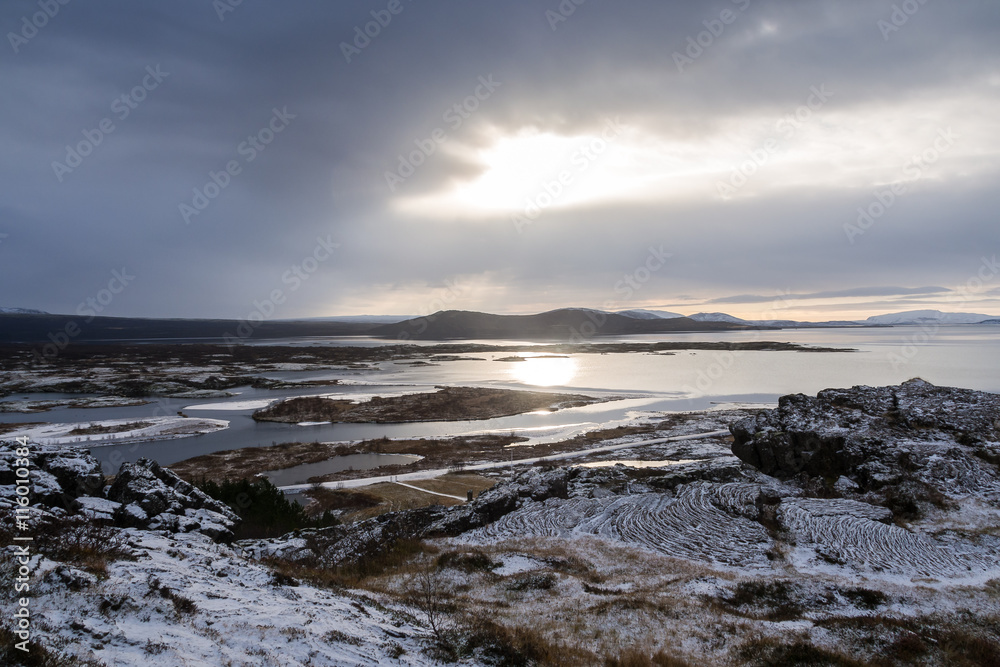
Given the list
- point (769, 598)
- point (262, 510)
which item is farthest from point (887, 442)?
point (262, 510)

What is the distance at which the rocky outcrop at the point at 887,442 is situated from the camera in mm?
18922

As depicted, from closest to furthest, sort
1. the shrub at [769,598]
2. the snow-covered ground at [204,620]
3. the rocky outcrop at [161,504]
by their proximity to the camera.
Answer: the snow-covered ground at [204,620] → the shrub at [769,598] → the rocky outcrop at [161,504]

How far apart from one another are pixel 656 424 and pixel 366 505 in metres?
29.4

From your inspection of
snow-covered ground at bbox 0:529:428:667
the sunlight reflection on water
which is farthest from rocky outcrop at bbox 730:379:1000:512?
the sunlight reflection on water

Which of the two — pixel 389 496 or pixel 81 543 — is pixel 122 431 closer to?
pixel 389 496

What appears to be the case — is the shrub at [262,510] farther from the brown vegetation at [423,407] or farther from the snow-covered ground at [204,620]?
the brown vegetation at [423,407]

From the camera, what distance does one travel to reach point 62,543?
32.3ft

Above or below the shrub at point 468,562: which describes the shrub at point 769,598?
above

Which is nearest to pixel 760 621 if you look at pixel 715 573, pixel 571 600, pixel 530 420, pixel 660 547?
pixel 715 573

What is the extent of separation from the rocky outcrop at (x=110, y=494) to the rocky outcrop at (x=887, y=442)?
79.4 feet

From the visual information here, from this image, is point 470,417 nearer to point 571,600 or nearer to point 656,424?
point 656,424

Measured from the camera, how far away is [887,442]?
21828 millimetres

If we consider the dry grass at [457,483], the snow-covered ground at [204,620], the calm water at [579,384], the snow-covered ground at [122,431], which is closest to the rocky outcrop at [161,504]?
the snow-covered ground at [204,620]

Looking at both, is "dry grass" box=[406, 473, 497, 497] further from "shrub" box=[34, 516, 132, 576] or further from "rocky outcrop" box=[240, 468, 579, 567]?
"shrub" box=[34, 516, 132, 576]
